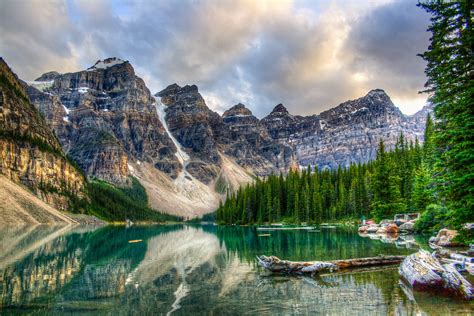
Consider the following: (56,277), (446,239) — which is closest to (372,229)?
(446,239)

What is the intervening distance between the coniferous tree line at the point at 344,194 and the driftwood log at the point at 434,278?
5040cm

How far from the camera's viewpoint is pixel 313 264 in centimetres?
2348

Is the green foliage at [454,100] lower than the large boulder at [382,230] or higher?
higher

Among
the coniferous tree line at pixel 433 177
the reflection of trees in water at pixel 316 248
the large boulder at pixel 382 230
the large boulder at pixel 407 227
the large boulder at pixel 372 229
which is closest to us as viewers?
the coniferous tree line at pixel 433 177

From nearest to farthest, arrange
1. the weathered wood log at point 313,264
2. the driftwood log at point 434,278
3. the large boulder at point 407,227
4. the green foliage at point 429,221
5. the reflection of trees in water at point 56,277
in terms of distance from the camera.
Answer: the driftwood log at point 434,278, the reflection of trees in water at point 56,277, the weathered wood log at point 313,264, the green foliage at point 429,221, the large boulder at point 407,227

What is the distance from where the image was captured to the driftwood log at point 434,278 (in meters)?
15.4

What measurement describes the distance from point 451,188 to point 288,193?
4022 inches

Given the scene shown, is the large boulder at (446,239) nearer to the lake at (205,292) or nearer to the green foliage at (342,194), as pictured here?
the lake at (205,292)

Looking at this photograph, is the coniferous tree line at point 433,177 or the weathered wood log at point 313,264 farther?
the weathered wood log at point 313,264

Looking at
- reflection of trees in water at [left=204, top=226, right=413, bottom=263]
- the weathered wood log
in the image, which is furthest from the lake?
reflection of trees in water at [left=204, top=226, right=413, bottom=263]

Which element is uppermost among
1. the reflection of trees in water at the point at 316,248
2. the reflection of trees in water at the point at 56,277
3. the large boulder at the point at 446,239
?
the large boulder at the point at 446,239

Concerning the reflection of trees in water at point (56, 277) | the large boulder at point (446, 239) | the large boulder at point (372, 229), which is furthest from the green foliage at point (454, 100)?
the large boulder at point (372, 229)

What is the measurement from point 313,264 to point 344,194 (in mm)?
88027

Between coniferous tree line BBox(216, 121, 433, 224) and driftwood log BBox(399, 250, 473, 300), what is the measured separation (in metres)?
50.4
